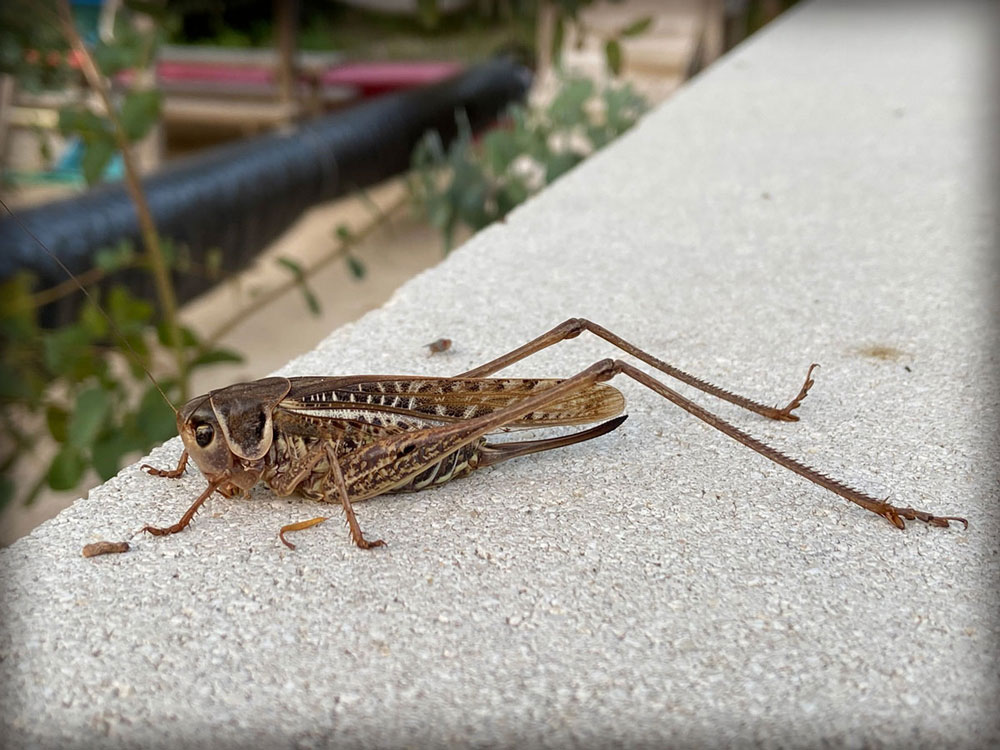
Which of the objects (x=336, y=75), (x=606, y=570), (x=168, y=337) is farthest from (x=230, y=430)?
(x=336, y=75)

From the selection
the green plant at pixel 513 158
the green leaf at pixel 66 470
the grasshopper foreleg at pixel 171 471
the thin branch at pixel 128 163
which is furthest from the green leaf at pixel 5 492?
the green plant at pixel 513 158

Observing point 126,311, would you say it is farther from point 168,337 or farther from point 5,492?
point 5,492

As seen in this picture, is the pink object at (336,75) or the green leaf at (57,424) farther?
the pink object at (336,75)

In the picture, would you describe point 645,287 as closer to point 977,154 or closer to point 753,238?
point 753,238

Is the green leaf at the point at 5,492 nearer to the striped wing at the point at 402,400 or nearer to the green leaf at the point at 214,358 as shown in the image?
the green leaf at the point at 214,358

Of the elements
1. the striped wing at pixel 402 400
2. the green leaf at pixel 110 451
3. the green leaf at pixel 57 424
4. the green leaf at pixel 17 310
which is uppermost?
the striped wing at pixel 402 400

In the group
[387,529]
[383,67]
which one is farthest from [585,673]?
[383,67]
